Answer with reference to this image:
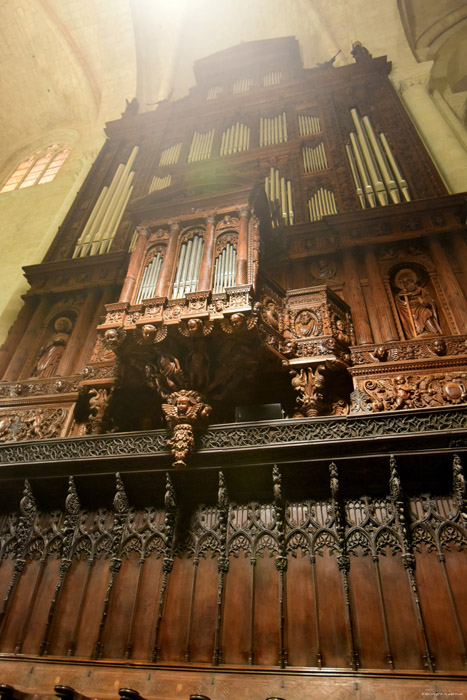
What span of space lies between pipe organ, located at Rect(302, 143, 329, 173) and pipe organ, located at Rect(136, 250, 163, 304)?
4.76 m

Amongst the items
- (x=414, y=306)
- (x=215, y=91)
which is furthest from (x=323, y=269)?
(x=215, y=91)

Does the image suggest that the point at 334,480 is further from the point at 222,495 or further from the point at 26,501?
the point at 26,501

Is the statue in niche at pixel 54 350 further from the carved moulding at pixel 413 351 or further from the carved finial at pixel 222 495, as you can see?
the carved moulding at pixel 413 351

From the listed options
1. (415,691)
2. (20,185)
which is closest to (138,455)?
(415,691)

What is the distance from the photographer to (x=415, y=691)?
3.64 meters

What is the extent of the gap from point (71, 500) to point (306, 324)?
3633 mm

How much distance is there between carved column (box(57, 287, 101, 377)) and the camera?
7.02 metres

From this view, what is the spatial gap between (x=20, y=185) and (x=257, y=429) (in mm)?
11408

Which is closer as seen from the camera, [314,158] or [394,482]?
[394,482]

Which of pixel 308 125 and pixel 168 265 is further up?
pixel 308 125

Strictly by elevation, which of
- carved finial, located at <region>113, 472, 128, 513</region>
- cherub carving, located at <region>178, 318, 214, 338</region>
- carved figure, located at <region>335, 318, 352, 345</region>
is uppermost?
carved figure, located at <region>335, 318, 352, 345</region>

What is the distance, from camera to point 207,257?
20.1ft

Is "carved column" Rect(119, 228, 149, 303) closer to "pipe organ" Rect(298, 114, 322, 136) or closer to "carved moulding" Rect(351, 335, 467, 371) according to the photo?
"carved moulding" Rect(351, 335, 467, 371)

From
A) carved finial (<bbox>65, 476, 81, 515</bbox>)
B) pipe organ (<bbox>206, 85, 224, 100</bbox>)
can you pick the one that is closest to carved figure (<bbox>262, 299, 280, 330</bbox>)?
carved finial (<bbox>65, 476, 81, 515</bbox>)
